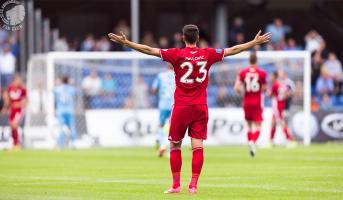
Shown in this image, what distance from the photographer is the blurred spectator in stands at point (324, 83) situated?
33.8 m

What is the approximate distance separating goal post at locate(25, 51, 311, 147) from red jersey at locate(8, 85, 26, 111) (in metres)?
1.48

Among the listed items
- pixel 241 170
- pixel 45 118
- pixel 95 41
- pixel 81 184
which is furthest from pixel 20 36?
pixel 81 184

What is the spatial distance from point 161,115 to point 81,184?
9158 millimetres

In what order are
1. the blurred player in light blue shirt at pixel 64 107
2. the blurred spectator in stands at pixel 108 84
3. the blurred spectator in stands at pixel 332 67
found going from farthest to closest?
the blurred spectator in stands at pixel 332 67
the blurred spectator in stands at pixel 108 84
the blurred player in light blue shirt at pixel 64 107

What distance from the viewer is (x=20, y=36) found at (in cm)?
3194

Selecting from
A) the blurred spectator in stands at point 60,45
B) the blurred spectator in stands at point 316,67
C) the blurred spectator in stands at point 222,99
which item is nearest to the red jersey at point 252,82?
the blurred spectator in stands at point 222,99

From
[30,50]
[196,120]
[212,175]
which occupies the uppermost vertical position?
[30,50]

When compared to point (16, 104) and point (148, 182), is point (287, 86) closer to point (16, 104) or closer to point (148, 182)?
point (16, 104)

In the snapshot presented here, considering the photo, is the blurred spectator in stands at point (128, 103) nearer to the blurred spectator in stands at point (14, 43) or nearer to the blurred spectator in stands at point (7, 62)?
the blurred spectator in stands at point (7, 62)

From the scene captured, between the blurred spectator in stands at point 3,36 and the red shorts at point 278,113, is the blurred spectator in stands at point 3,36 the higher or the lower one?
the higher one

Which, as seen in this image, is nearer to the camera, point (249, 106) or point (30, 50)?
point (249, 106)

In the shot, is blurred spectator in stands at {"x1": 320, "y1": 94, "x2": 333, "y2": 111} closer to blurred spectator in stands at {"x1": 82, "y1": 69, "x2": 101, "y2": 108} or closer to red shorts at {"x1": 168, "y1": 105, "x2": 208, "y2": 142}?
blurred spectator in stands at {"x1": 82, "y1": 69, "x2": 101, "y2": 108}

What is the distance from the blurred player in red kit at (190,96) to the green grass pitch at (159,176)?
492mm

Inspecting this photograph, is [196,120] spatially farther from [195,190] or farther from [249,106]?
[249,106]
